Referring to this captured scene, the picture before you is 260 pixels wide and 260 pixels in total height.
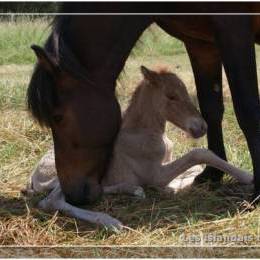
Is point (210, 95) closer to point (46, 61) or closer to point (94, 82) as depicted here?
point (94, 82)

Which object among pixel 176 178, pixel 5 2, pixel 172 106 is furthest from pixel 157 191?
pixel 5 2

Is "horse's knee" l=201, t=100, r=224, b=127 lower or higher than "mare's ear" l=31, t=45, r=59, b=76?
lower

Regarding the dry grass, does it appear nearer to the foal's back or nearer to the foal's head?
the foal's back

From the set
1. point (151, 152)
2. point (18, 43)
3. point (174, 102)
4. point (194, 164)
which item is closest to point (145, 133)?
point (151, 152)

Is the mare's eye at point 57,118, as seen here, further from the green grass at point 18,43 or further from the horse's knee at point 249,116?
the green grass at point 18,43

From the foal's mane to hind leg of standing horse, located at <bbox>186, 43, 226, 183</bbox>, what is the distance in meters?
1.02

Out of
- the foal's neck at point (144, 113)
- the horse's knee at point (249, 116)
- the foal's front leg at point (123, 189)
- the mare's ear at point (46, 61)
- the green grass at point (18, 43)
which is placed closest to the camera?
the mare's ear at point (46, 61)

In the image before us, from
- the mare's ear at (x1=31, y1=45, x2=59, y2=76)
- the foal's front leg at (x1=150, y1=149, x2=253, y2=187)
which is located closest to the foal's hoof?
the foal's front leg at (x1=150, y1=149, x2=253, y2=187)

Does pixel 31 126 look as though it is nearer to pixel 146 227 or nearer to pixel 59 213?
pixel 59 213

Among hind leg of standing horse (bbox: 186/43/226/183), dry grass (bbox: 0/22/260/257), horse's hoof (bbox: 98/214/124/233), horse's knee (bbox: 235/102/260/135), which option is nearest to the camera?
dry grass (bbox: 0/22/260/257)

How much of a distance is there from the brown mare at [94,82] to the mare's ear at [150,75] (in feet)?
2.05

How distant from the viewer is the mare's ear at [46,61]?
3.17m

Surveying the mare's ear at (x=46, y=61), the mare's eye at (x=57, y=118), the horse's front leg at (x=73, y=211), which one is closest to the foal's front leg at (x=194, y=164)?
the horse's front leg at (x=73, y=211)

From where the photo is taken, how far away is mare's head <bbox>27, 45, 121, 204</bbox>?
132 inches
